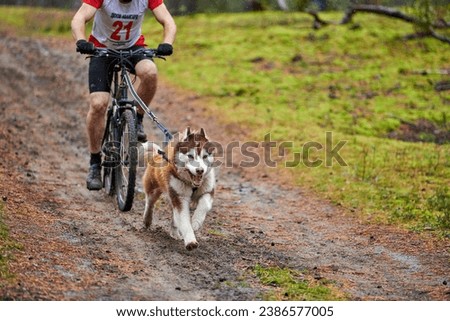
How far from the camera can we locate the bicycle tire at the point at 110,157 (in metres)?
7.95

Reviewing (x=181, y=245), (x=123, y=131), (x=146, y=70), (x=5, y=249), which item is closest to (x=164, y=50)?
(x=146, y=70)

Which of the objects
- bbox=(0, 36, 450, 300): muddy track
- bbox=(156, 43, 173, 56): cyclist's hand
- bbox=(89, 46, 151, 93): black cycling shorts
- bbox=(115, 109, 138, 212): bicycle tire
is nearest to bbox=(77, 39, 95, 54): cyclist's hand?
bbox=(89, 46, 151, 93): black cycling shorts

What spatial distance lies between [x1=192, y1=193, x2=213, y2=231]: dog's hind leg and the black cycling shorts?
6.34 feet

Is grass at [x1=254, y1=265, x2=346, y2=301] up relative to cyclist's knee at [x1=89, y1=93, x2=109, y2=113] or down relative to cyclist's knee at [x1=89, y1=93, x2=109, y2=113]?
down

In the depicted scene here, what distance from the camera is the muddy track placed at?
559 cm

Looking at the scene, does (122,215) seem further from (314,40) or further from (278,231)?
(314,40)

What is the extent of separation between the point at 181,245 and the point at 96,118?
2.05 meters

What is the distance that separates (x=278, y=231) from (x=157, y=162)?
1.88m

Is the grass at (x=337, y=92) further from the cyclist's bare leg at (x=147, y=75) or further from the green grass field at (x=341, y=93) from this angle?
the cyclist's bare leg at (x=147, y=75)

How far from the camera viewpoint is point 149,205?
734cm

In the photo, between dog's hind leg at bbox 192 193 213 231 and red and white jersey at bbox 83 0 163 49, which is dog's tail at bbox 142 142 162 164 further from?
red and white jersey at bbox 83 0 163 49

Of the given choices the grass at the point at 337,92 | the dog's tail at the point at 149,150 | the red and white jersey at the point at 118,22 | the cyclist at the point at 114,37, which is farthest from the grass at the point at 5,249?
the grass at the point at 337,92

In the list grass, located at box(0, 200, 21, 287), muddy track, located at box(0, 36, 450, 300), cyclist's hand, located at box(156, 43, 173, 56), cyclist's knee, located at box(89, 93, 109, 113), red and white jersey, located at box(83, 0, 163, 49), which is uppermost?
red and white jersey, located at box(83, 0, 163, 49)

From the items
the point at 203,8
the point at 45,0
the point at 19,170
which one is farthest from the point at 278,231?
the point at 45,0
